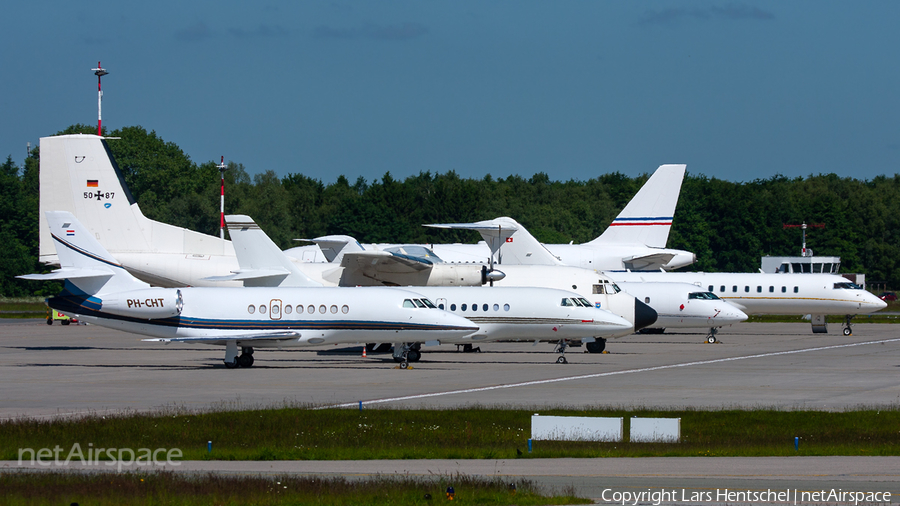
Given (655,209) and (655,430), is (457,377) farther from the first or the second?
(655,209)

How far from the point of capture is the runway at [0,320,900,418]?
2344cm

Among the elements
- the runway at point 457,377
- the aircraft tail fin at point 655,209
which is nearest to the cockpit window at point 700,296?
the runway at point 457,377

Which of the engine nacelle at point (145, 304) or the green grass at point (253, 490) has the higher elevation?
the engine nacelle at point (145, 304)

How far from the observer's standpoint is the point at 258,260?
131ft

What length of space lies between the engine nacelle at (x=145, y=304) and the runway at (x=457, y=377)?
187 centimetres

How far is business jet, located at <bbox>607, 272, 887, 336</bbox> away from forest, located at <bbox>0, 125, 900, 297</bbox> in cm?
6690

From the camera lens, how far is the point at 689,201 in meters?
133

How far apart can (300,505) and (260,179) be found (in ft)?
466

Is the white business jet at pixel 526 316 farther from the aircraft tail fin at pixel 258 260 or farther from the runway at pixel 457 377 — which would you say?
the aircraft tail fin at pixel 258 260

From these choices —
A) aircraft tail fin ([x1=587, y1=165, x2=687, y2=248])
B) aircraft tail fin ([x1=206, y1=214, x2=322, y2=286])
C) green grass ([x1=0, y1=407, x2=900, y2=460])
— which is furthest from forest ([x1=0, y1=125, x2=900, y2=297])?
green grass ([x1=0, y1=407, x2=900, y2=460])

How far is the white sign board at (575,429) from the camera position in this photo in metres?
17.0

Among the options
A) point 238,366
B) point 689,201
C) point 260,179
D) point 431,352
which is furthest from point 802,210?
point 238,366

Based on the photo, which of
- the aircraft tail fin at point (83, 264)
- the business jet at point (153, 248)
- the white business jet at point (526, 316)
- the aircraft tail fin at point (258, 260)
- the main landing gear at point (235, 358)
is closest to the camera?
the aircraft tail fin at point (83, 264)

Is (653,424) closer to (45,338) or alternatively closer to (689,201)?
(45,338)
